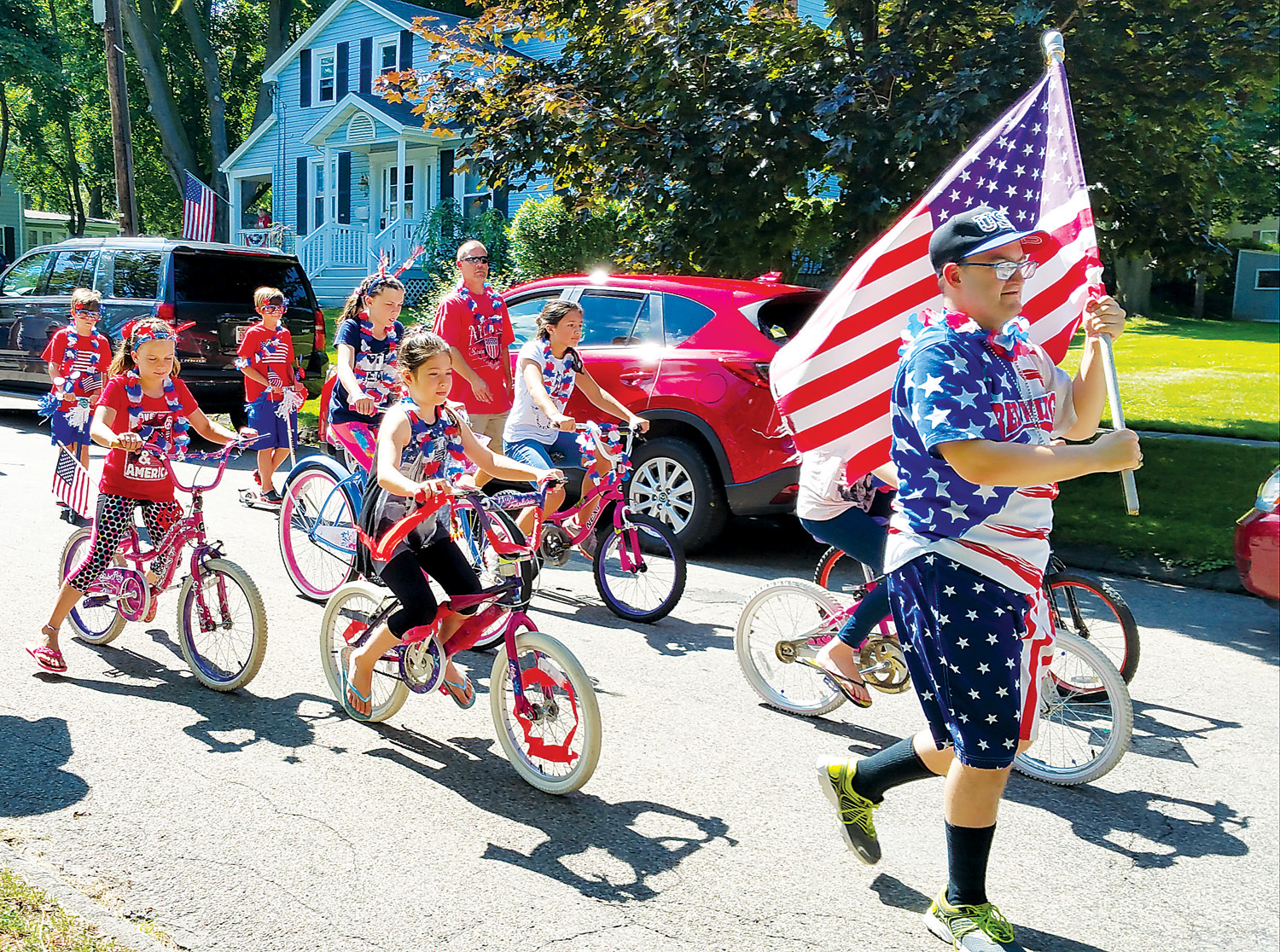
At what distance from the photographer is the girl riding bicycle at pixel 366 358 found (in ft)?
23.8

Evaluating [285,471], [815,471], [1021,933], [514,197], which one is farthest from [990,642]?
[514,197]

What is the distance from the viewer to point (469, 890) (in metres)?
3.84

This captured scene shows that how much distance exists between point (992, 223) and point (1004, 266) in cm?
12

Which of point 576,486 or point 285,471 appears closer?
point 576,486

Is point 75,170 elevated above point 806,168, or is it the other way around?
point 75,170

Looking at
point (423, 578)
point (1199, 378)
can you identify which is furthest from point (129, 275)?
point (1199, 378)

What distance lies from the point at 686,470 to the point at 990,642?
18.6 feet

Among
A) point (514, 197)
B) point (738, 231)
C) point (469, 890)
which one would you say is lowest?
point (469, 890)

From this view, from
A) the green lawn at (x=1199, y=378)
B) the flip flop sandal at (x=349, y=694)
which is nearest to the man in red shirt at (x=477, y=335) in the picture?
the flip flop sandal at (x=349, y=694)

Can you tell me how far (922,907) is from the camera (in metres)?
3.85

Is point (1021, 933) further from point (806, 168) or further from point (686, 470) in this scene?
point (806, 168)

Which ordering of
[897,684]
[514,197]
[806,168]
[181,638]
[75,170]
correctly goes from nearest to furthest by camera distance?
1. [897,684]
2. [181,638]
3. [806,168]
4. [514,197]
5. [75,170]

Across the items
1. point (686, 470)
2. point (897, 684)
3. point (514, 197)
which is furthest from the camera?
point (514, 197)

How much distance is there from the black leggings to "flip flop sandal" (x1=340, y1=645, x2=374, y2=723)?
507mm
